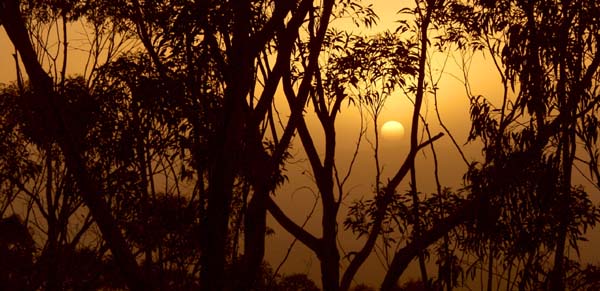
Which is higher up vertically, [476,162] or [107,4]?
[107,4]

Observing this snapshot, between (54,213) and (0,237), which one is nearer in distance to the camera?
(54,213)

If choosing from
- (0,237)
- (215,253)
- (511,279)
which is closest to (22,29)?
(215,253)

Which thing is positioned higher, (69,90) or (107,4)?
(107,4)

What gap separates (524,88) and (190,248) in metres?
3.67

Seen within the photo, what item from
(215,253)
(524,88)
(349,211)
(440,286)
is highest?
(524,88)

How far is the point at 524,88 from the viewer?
20.4 ft

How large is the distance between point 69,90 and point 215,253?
504cm

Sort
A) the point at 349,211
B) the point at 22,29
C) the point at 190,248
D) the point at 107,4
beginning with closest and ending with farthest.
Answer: the point at 22,29 → the point at 190,248 → the point at 349,211 → the point at 107,4

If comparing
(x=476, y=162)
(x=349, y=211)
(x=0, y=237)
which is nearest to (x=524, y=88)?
(x=476, y=162)

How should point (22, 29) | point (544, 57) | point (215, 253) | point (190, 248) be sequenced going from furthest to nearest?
point (190, 248)
point (544, 57)
point (22, 29)
point (215, 253)

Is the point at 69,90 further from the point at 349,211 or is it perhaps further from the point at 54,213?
the point at 349,211

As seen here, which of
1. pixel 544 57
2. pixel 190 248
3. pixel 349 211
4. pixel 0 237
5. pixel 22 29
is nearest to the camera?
pixel 22 29

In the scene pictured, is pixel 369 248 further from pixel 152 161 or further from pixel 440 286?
pixel 152 161

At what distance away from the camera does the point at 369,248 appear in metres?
6.31
